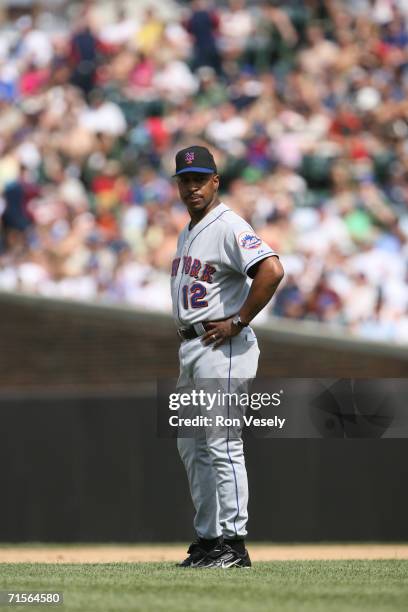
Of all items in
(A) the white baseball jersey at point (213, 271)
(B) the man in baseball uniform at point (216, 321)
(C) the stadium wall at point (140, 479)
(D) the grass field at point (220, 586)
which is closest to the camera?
(D) the grass field at point (220, 586)

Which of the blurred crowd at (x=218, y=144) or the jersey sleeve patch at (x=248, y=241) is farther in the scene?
the blurred crowd at (x=218, y=144)

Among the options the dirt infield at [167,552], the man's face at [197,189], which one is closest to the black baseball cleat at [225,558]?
the man's face at [197,189]

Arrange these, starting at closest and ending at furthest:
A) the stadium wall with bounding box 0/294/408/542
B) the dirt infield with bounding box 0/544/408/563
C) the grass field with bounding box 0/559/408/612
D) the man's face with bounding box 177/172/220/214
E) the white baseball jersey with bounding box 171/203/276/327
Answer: the grass field with bounding box 0/559/408/612, the white baseball jersey with bounding box 171/203/276/327, the man's face with bounding box 177/172/220/214, the dirt infield with bounding box 0/544/408/563, the stadium wall with bounding box 0/294/408/542

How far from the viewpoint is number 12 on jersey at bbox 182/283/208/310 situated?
20.6ft

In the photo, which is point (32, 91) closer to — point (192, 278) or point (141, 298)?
point (141, 298)

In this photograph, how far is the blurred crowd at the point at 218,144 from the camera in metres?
12.6

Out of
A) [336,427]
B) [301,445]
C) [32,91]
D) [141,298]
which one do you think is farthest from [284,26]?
[336,427]

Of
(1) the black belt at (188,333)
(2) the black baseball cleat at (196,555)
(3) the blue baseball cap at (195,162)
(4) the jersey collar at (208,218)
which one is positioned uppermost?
(3) the blue baseball cap at (195,162)

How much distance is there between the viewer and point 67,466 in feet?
34.9

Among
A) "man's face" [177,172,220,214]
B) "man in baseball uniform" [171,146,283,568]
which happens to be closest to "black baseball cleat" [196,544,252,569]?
"man in baseball uniform" [171,146,283,568]

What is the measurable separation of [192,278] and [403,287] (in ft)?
19.2

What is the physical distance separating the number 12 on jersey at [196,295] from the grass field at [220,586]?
1.16 meters

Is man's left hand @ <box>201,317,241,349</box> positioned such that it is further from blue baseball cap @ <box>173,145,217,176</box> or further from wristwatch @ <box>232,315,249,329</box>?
blue baseball cap @ <box>173,145,217,176</box>

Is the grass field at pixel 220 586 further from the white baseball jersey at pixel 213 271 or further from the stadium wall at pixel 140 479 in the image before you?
the stadium wall at pixel 140 479
